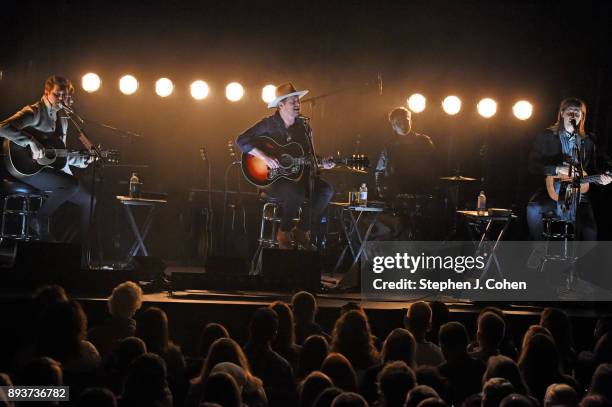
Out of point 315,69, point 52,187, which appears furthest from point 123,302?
point 315,69

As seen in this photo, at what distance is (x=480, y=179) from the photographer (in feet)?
33.9

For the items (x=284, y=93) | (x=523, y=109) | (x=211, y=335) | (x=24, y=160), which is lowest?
(x=211, y=335)

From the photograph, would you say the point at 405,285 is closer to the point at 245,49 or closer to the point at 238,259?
the point at 238,259

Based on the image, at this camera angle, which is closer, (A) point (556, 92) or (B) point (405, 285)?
(B) point (405, 285)

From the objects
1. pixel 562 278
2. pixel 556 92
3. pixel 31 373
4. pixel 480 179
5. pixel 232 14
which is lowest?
pixel 31 373

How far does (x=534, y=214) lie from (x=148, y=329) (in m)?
4.94

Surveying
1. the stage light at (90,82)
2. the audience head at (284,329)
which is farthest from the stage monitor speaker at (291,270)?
the stage light at (90,82)

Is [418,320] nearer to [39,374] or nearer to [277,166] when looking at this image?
[39,374]

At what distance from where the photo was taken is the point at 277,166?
7.76 meters

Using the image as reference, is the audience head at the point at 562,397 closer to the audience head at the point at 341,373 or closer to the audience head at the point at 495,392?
the audience head at the point at 495,392

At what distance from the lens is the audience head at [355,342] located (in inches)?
183

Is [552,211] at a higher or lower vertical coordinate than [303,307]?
higher

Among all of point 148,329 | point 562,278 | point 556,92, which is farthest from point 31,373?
point 556,92

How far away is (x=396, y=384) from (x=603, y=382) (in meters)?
1.12
